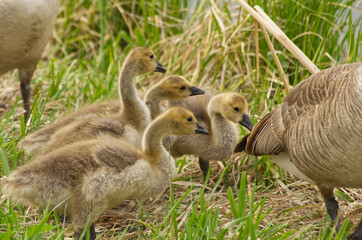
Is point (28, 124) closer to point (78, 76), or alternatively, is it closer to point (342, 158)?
point (78, 76)

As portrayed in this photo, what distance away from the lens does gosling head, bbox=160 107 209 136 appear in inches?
158

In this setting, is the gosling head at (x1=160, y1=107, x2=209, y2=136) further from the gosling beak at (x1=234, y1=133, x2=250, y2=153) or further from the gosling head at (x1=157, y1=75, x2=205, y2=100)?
the gosling head at (x1=157, y1=75, x2=205, y2=100)

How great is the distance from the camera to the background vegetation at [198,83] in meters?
3.52

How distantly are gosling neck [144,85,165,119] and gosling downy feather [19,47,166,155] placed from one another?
171 millimetres

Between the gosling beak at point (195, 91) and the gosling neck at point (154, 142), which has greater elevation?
the gosling beak at point (195, 91)

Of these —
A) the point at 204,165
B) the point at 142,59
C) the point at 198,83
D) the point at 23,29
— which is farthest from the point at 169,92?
the point at 198,83

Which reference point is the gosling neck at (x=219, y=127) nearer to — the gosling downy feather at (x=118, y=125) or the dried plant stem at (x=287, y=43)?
the gosling downy feather at (x=118, y=125)

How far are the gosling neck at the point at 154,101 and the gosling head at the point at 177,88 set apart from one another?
0.17ft

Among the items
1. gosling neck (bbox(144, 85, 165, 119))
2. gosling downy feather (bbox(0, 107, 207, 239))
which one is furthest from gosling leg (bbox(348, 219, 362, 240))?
gosling neck (bbox(144, 85, 165, 119))

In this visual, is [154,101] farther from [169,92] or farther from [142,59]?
[142,59]

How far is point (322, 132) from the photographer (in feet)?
10.9

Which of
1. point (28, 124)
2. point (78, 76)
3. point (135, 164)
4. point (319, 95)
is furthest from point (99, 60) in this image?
point (319, 95)

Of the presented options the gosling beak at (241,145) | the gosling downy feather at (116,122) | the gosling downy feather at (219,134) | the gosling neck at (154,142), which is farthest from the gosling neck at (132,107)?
the gosling beak at (241,145)

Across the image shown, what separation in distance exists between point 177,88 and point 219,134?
43cm
